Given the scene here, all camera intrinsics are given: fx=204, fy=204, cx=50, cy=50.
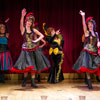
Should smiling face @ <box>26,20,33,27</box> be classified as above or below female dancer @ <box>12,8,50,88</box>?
above

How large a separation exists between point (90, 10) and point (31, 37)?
2184 mm

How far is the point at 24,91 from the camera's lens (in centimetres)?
424

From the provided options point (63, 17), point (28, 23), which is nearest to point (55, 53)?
point (28, 23)

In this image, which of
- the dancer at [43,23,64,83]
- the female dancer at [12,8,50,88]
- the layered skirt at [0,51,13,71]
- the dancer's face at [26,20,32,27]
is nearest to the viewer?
the female dancer at [12,8,50,88]

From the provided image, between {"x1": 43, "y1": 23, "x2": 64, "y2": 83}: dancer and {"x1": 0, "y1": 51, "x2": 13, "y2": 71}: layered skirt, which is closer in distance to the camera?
{"x1": 0, "y1": 51, "x2": 13, "y2": 71}: layered skirt

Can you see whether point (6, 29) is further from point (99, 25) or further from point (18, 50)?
point (99, 25)

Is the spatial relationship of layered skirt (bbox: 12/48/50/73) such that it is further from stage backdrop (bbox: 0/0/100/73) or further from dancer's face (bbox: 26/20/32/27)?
stage backdrop (bbox: 0/0/100/73)

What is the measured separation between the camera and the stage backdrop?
18.8 feet

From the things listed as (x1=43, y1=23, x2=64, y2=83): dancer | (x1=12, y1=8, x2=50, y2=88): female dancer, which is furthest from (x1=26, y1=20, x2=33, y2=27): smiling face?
(x1=43, y1=23, x2=64, y2=83): dancer

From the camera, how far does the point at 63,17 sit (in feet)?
19.4

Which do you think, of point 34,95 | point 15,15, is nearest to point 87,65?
point 34,95

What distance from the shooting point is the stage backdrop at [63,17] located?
5.74 metres

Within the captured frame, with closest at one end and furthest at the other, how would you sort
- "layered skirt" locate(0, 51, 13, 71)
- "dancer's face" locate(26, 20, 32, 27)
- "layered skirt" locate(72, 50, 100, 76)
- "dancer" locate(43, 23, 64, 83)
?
"layered skirt" locate(72, 50, 100, 76), "dancer's face" locate(26, 20, 32, 27), "layered skirt" locate(0, 51, 13, 71), "dancer" locate(43, 23, 64, 83)

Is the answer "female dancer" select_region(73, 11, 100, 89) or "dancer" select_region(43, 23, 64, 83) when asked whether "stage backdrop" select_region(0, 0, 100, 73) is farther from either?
"female dancer" select_region(73, 11, 100, 89)
